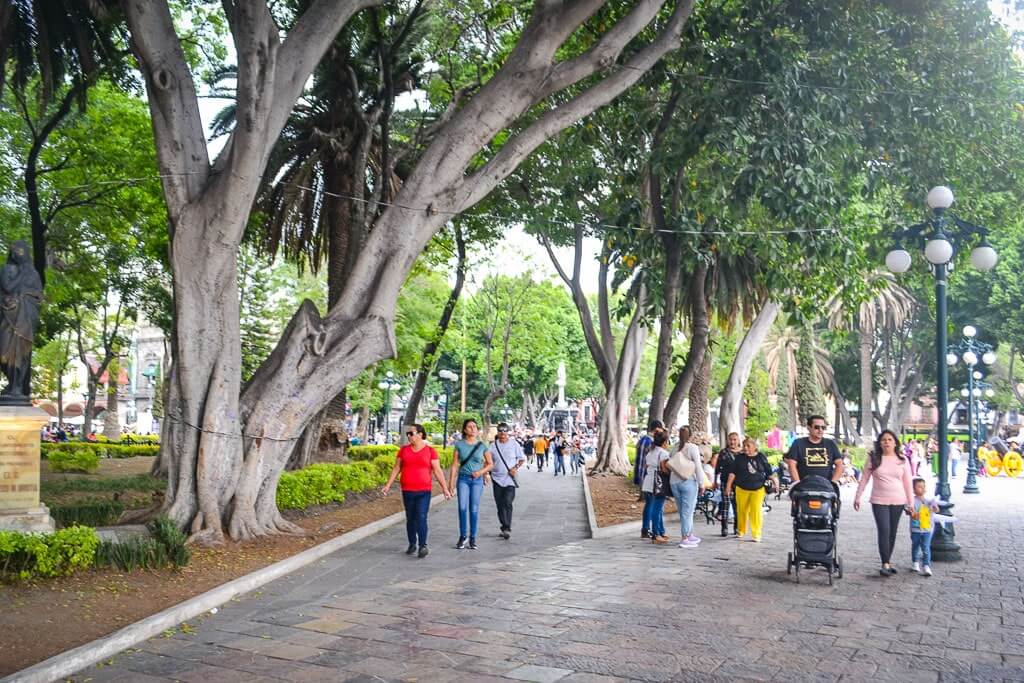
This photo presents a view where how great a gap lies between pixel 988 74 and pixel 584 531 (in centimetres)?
882

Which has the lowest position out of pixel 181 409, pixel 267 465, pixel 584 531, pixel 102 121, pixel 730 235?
pixel 584 531

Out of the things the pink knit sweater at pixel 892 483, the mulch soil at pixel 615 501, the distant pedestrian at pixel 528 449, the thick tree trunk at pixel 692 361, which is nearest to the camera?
the pink knit sweater at pixel 892 483

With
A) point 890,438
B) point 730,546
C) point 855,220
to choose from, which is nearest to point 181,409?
point 730,546

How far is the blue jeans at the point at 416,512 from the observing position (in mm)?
10289

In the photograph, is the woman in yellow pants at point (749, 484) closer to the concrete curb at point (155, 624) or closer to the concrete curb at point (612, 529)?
the concrete curb at point (612, 529)

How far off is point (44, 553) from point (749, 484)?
822 cm

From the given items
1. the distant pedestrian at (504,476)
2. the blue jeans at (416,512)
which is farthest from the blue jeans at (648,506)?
the blue jeans at (416,512)

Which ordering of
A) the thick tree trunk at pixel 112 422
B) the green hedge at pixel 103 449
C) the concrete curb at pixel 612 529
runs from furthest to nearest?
1. the thick tree trunk at pixel 112 422
2. the green hedge at pixel 103 449
3. the concrete curb at pixel 612 529

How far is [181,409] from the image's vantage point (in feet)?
34.3

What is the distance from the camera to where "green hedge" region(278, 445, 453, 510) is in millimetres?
13172

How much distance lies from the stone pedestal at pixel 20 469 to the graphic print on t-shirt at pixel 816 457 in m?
8.17

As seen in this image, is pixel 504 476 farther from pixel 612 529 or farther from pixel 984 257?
pixel 984 257

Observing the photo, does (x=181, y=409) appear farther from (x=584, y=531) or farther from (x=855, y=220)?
(x=855, y=220)

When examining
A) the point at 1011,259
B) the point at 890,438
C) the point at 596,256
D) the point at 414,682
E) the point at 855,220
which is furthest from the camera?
the point at 1011,259
